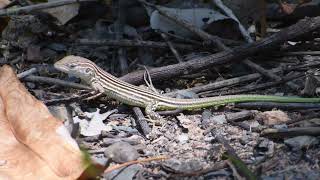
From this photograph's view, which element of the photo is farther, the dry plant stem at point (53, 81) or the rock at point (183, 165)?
the dry plant stem at point (53, 81)

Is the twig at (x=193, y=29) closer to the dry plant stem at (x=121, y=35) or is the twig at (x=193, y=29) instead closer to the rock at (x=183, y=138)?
the dry plant stem at (x=121, y=35)

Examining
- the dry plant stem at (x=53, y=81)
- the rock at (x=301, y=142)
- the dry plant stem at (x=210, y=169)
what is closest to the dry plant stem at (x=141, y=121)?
the dry plant stem at (x=53, y=81)

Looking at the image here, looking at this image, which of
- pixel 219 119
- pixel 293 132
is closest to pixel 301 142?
pixel 293 132

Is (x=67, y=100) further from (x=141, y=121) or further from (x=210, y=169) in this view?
(x=210, y=169)

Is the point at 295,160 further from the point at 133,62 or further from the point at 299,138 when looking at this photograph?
the point at 133,62

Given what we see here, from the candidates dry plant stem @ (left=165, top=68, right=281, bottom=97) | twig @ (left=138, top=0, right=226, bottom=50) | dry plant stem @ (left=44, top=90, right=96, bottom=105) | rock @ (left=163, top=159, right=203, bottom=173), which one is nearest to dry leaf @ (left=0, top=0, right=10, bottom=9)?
twig @ (left=138, top=0, right=226, bottom=50)

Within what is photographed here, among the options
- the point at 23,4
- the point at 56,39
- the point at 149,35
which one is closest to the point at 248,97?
the point at 149,35
